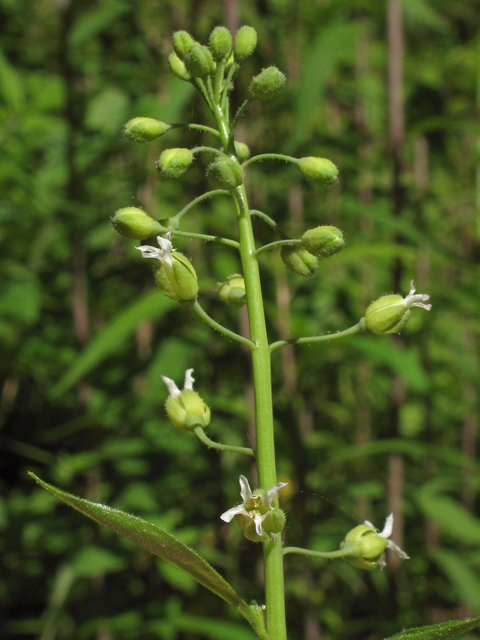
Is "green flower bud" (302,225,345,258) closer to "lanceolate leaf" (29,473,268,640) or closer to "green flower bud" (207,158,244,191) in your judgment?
"green flower bud" (207,158,244,191)

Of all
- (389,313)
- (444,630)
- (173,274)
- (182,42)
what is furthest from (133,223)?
(444,630)

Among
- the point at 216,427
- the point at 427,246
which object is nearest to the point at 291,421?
the point at 216,427

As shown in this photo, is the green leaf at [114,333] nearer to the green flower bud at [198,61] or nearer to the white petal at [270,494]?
the green flower bud at [198,61]

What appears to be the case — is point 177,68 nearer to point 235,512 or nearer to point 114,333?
point 235,512

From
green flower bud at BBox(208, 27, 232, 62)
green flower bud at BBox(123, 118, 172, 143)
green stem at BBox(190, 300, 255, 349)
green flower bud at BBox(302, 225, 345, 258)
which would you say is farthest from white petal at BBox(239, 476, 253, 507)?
green flower bud at BBox(208, 27, 232, 62)

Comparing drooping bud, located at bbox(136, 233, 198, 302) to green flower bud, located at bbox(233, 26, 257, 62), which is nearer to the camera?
drooping bud, located at bbox(136, 233, 198, 302)

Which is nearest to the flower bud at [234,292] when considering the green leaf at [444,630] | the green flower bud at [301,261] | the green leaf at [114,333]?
the green flower bud at [301,261]
